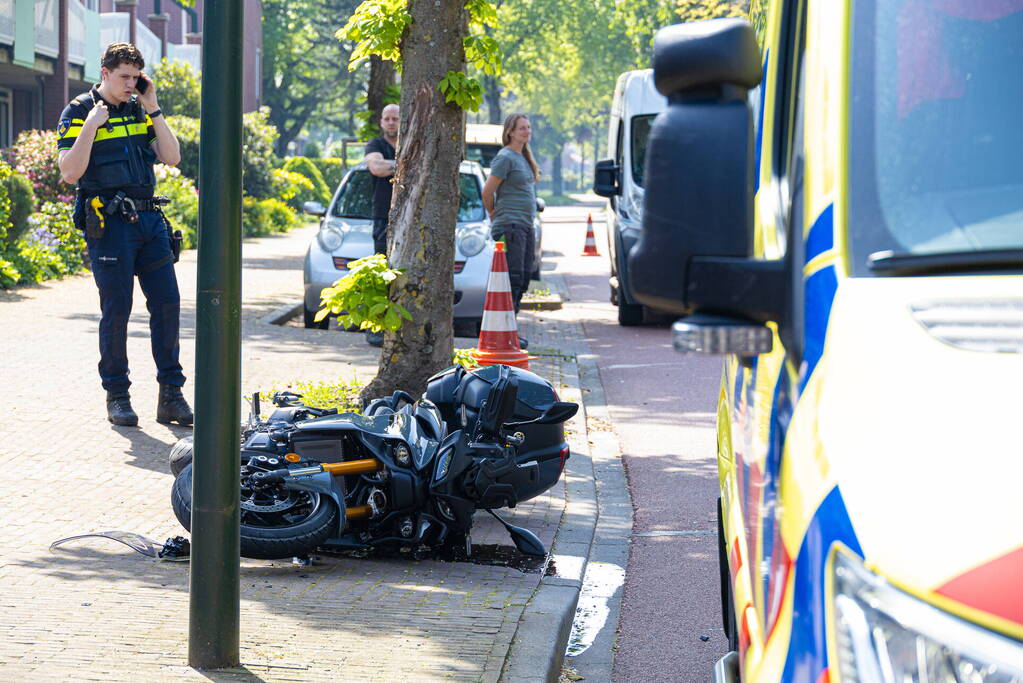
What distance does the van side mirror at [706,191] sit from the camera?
2.19m

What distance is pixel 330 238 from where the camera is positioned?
12914 millimetres

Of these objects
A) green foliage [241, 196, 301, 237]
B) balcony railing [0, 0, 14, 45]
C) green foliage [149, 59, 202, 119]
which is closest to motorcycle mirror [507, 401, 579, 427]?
balcony railing [0, 0, 14, 45]

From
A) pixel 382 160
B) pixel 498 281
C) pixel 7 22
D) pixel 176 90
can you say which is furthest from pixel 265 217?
pixel 498 281

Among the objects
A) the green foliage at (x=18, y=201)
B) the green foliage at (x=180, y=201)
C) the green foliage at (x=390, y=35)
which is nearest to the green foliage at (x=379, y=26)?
the green foliage at (x=390, y=35)

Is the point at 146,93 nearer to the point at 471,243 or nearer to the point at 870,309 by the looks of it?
the point at 471,243

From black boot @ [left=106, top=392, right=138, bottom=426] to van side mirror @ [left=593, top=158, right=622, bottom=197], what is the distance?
7.89m

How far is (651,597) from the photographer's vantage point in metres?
5.50

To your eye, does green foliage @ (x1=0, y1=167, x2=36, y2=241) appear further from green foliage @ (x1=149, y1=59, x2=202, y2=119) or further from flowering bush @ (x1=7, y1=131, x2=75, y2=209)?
green foliage @ (x1=149, y1=59, x2=202, y2=119)

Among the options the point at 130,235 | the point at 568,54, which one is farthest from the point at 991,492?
the point at 568,54

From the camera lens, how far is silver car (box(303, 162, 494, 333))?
12.7m

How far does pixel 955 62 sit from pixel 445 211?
620 centimetres

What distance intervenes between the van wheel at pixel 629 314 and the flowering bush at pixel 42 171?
786 centimetres

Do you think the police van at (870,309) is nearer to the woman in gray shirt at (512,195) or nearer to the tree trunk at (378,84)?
the woman in gray shirt at (512,195)

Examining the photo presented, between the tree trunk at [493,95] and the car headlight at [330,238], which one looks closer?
the car headlight at [330,238]
